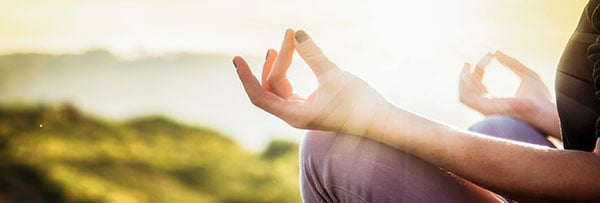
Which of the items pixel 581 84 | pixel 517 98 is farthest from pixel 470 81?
pixel 581 84

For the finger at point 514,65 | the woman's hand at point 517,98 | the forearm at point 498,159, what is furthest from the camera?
the finger at point 514,65

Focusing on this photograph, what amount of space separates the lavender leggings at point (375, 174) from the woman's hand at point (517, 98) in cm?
53

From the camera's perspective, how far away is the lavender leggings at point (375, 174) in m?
0.97

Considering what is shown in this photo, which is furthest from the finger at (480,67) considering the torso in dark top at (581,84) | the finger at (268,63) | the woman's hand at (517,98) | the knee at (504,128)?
the finger at (268,63)

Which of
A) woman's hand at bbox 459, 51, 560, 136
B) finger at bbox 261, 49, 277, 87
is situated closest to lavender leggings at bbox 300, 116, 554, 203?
finger at bbox 261, 49, 277, 87

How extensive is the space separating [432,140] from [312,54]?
0.21 metres

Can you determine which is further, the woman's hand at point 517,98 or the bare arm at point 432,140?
the woman's hand at point 517,98

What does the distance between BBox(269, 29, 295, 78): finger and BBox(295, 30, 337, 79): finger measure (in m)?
0.02

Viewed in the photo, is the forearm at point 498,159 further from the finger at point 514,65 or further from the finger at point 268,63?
the finger at point 514,65

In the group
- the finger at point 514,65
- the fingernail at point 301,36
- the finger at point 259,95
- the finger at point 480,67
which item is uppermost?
the fingernail at point 301,36

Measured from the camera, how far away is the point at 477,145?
0.90 meters

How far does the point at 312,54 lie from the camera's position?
3.19ft

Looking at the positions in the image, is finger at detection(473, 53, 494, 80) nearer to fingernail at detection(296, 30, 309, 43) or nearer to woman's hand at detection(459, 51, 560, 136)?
woman's hand at detection(459, 51, 560, 136)

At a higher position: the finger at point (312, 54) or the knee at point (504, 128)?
the finger at point (312, 54)
